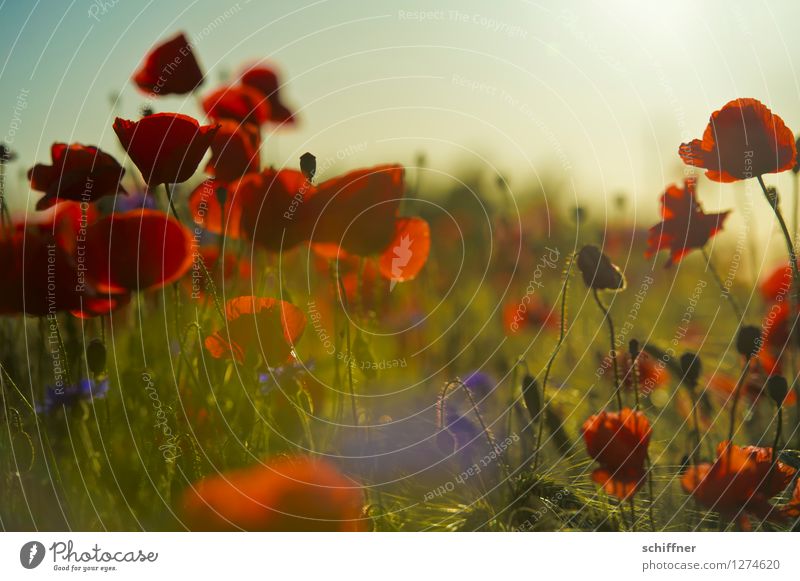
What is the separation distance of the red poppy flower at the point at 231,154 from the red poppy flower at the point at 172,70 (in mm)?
52

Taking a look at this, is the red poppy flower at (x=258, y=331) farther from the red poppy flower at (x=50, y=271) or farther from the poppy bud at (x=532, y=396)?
the poppy bud at (x=532, y=396)

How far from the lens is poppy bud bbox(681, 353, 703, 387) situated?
30.3 inches

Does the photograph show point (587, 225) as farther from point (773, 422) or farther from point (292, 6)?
point (292, 6)

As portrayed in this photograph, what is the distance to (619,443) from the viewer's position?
0.72 metres

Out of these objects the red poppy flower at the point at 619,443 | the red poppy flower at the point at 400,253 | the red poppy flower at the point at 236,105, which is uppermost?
the red poppy flower at the point at 236,105

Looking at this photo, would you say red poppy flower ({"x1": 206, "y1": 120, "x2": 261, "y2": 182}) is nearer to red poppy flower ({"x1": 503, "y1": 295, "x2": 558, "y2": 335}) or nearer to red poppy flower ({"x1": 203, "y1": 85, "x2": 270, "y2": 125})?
red poppy flower ({"x1": 203, "y1": 85, "x2": 270, "y2": 125})

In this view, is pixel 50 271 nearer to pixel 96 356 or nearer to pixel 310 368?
pixel 96 356

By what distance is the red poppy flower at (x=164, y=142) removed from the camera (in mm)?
694

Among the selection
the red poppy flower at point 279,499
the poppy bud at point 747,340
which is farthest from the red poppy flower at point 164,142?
the poppy bud at point 747,340

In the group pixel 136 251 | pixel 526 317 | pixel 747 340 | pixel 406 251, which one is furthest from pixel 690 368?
pixel 136 251

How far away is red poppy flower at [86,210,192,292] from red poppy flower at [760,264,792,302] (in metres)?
0.56

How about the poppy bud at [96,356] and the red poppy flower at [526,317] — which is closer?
the poppy bud at [96,356]

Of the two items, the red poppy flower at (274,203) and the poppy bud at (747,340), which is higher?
the red poppy flower at (274,203)
